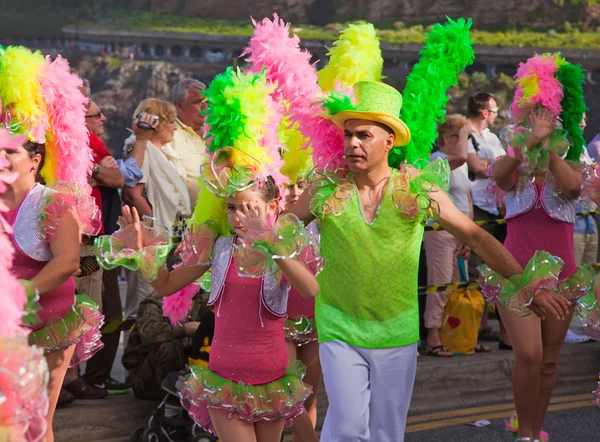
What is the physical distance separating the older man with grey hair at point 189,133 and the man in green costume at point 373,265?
3.11 metres

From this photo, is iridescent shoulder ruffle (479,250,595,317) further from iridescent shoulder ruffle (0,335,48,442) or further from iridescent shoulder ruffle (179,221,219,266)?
iridescent shoulder ruffle (0,335,48,442)

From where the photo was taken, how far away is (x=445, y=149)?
903 centimetres

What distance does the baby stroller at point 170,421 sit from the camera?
6.46 m

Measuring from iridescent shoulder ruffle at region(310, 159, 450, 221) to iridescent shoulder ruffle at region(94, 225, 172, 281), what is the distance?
0.86 meters

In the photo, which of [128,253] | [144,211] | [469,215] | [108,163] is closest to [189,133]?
[144,211]

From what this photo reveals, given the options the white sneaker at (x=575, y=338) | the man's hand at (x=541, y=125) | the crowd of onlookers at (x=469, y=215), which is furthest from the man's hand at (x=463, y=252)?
the man's hand at (x=541, y=125)

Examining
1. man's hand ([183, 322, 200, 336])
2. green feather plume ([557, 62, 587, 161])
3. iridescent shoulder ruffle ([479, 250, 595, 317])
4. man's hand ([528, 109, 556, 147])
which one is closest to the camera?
iridescent shoulder ruffle ([479, 250, 595, 317])

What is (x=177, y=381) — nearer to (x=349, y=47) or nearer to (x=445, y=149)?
(x=349, y=47)

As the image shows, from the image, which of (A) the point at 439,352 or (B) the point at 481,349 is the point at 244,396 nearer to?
(A) the point at 439,352

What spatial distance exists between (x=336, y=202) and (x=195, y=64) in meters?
10.2

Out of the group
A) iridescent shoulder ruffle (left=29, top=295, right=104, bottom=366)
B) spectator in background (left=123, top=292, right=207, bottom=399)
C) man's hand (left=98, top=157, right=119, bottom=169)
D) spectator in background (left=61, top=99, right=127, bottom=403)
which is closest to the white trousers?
iridescent shoulder ruffle (left=29, top=295, right=104, bottom=366)

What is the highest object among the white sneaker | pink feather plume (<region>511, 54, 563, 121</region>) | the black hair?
pink feather plume (<region>511, 54, 563, 121</region>)

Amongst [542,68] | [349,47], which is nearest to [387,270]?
[349,47]

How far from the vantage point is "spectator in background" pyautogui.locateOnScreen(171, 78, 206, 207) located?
8.37m
